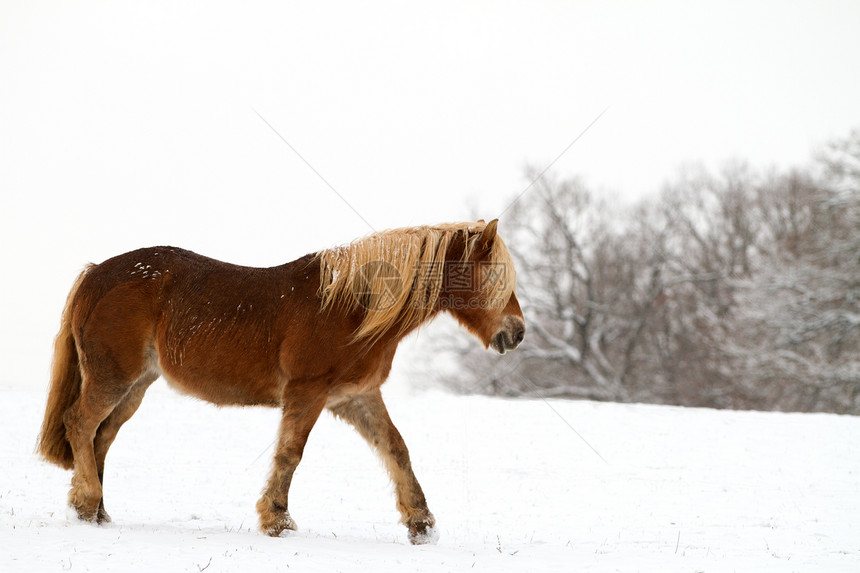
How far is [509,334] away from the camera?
6160 mm

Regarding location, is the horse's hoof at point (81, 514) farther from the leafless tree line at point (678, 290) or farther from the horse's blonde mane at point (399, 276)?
the leafless tree line at point (678, 290)

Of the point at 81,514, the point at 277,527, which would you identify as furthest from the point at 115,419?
the point at 277,527

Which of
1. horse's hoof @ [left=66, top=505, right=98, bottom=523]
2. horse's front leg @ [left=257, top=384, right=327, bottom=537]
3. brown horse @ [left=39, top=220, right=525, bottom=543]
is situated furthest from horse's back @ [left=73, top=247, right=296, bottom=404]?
horse's hoof @ [left=66, top=505, right=98, bottom=523]

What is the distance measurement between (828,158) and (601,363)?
1175 cm

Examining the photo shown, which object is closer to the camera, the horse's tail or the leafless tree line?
the horse's tail

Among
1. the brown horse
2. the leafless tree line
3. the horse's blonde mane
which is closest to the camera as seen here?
the brown horse

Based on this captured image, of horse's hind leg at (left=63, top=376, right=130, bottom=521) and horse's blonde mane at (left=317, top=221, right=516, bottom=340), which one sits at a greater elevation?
horse's blonde mane at (left=317, top=221, right=516, bottom=340)

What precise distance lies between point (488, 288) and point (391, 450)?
62.8 inches

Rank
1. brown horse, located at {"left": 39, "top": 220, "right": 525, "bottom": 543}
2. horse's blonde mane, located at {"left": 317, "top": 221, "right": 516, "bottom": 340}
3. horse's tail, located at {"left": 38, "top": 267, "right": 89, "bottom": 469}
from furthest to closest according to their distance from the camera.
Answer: horse's tail, located at {"left": 38, "top": 267, "right": 89, "bottom": 469}, horse's blonde mane, located at {"left": 317, "top": 221, "right": 516, "bottom": 340}, brown horse, located at {"left": 39, "top": 220, "right": 525, "bottom": 543}

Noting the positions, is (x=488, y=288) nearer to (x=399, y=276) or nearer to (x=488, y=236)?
(x=488, y=236)

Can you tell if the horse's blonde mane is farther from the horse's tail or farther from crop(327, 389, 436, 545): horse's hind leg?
the horse's tail

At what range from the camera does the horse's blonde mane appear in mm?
6000

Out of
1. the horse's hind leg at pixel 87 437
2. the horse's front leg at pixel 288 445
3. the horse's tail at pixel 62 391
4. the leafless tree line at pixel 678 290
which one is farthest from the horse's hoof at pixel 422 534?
the leafless tree line at pixel 678 290

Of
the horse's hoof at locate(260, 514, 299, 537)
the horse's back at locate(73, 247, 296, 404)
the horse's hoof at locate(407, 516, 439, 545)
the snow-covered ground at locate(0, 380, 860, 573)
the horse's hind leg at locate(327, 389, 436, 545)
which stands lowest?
the snow-covered ground at locate(0, 380, 860, 573)
